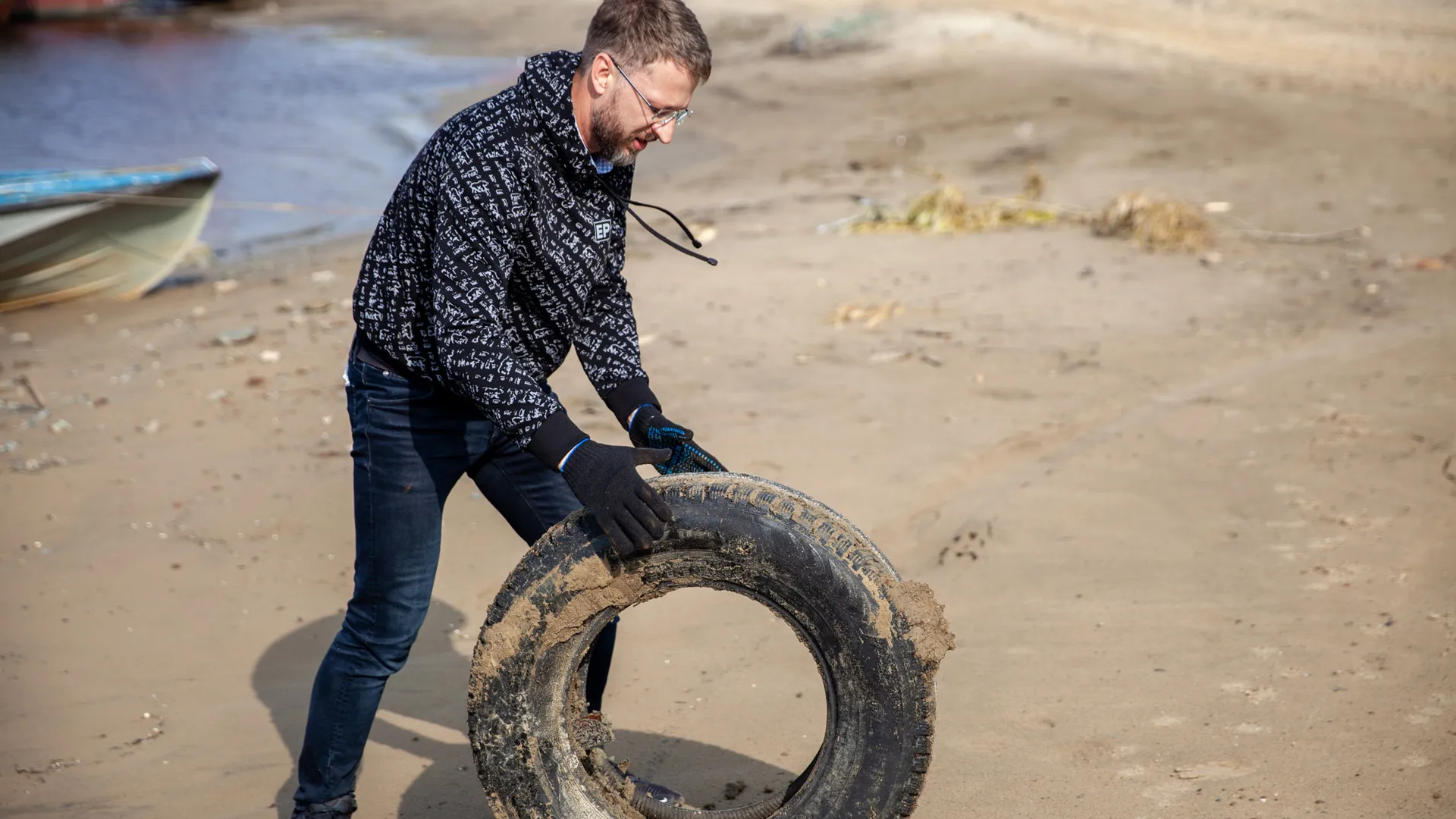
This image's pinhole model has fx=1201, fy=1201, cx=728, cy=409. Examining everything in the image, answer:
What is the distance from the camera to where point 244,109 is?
19812mm

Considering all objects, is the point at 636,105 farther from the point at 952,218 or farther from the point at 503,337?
the point at 952,218

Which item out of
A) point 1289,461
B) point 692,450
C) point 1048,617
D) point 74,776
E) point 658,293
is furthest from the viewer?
point 658,293

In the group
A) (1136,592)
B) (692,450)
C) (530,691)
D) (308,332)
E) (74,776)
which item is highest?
(692,450)

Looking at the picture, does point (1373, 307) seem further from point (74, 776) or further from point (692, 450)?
point (74, 776)

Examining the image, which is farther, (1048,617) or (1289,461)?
(1289,461)

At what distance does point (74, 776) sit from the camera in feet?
12.1

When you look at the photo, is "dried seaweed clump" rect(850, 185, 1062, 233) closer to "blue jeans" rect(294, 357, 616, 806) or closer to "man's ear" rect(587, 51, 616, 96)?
"blue jeans" rect(294, 357, 616, 806)

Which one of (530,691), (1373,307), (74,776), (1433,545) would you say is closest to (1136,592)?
(1433,545)

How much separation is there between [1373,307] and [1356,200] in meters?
2.89

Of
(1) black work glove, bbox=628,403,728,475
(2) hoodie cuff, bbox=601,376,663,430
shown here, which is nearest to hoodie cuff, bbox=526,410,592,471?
(1) black work glove, bbox=628,403,728,475

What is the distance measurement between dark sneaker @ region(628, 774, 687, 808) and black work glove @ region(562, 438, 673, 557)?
2.77 ft

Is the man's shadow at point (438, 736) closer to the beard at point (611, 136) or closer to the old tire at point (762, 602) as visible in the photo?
the old tire at point (762, 602)

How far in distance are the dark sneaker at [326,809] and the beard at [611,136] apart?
1731mm

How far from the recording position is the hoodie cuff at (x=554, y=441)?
2512 millimetres
